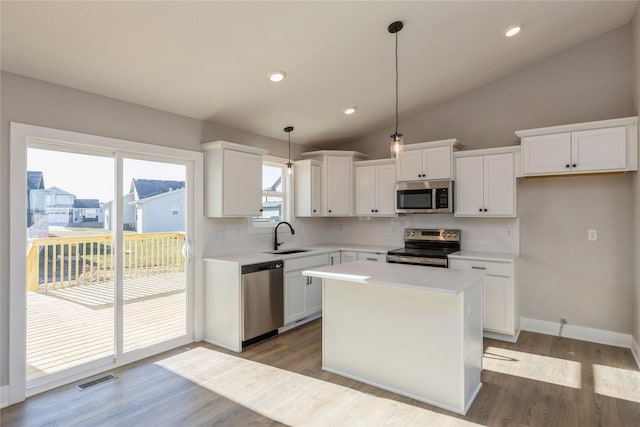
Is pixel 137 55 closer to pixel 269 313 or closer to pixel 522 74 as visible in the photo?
pixel 269 313

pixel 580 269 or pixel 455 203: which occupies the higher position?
pixel 455 203

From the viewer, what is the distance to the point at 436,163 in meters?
4.40

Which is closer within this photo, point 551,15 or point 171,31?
point 171,31

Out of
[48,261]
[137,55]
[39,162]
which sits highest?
[137,55]

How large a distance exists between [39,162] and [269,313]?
252cm

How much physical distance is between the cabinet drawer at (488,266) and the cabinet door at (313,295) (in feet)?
5.51

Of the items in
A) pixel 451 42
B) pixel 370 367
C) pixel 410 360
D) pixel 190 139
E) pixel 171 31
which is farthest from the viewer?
pixel 190 139

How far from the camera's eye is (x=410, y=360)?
2674mm

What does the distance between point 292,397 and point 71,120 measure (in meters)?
2.86

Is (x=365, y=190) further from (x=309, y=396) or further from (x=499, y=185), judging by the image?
(x=309, y=396)

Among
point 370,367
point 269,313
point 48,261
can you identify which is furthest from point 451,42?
point 48,261

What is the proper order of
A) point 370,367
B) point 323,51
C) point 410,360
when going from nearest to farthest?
point 410,360 → point 370,367 → point 323,51

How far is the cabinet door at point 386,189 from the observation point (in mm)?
4949

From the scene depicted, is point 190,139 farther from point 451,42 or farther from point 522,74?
point 522,74
